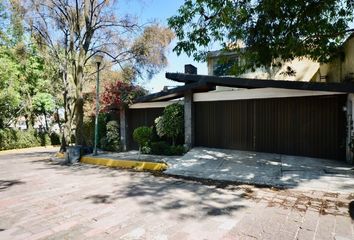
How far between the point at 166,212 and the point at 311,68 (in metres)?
14.9

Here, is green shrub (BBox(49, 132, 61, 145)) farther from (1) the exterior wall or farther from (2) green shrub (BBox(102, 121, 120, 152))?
(1) the exterior wall

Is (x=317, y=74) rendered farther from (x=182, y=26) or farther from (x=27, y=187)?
(x=27, y=187)

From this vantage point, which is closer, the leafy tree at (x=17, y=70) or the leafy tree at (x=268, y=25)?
the leafy tree at (x=268, y=25)

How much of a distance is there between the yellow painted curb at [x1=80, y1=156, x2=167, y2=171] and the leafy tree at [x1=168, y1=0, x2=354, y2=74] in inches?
162

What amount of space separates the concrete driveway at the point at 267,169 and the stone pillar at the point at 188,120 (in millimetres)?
873

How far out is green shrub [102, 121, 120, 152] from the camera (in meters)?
15.5

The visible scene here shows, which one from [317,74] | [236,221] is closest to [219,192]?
[236,221]

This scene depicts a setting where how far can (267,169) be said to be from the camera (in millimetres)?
8961

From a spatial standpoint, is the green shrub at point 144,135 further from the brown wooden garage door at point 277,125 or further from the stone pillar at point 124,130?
the stone pillar at point 124,130

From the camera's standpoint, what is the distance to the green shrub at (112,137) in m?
15.5

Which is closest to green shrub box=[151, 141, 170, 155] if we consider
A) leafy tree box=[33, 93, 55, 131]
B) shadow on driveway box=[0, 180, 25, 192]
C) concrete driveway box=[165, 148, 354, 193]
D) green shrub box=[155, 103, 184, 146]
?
green shrub box=[155, 103, 184, 146]

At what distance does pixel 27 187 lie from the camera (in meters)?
7.94

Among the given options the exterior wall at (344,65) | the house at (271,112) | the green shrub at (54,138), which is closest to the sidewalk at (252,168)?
the house at (271,112)

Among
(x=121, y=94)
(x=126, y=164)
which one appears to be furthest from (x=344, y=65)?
(x=121, y=94)
